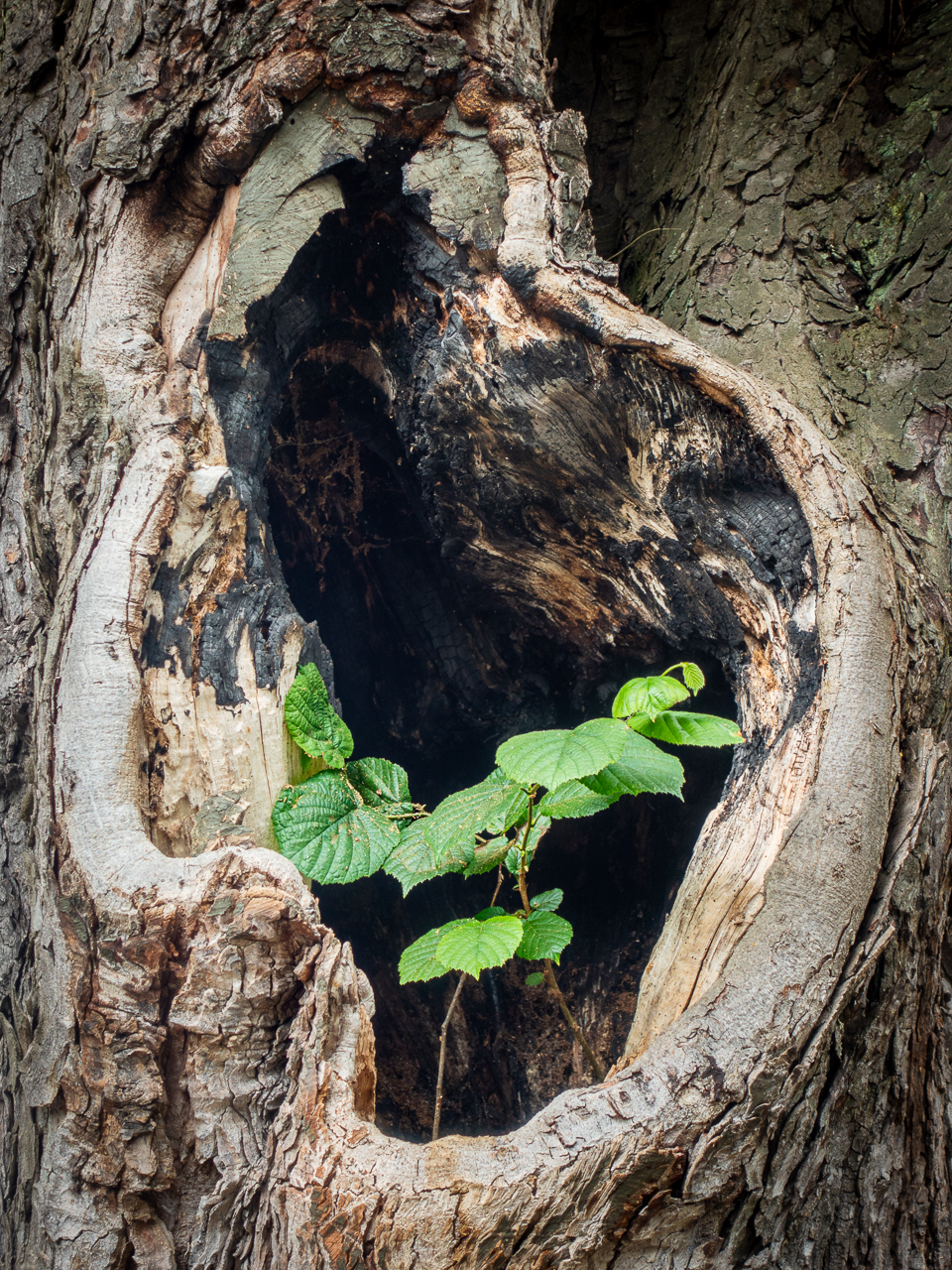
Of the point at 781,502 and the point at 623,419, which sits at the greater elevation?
the point at 623,419

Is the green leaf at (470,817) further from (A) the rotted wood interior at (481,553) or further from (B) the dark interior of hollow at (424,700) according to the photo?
(B) the dark interior of hollow at (424,700)

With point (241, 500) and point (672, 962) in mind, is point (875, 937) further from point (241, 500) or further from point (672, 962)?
point (241, 500)

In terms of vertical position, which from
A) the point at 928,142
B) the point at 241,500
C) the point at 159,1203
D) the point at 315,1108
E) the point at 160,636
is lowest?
the point at 159,1203

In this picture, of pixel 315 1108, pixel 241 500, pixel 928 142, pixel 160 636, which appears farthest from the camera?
pixel 928 142

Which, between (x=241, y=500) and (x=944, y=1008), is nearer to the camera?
(x=944, y=1008)

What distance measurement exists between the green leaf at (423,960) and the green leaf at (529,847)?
12cm

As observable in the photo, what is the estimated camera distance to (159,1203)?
1021 millimetres

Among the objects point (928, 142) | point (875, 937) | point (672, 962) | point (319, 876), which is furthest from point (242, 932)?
point (928, 142)

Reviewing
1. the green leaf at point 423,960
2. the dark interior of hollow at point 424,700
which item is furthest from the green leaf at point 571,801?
the dark interior of hollow at point 424,700

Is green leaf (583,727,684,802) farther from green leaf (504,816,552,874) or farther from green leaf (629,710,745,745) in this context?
green leaf (504,816,552,874)

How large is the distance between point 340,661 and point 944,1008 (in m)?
1.48

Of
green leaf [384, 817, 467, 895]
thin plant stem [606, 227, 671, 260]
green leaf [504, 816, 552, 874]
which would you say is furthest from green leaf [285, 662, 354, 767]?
thin plant stem [606, 227, 671, 260]

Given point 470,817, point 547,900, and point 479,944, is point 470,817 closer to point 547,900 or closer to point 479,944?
point 479,944

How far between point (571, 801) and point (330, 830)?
0.42m
